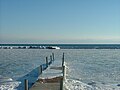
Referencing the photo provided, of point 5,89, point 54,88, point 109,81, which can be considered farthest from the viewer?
point 109,81

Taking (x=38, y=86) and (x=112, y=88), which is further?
(x=112, y=88)

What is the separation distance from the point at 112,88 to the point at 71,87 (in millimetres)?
3123

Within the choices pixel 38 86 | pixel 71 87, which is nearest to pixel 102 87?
pixel 71 87

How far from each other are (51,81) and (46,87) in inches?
112

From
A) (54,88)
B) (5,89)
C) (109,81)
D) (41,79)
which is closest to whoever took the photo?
(54,88)

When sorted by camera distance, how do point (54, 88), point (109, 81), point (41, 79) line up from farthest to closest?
point (109, 81) < point (41, 79) < point (54, 88)

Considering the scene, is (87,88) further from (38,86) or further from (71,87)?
(38,86)

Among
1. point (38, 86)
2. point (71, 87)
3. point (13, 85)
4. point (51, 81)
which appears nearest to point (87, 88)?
→ point (71, 87)

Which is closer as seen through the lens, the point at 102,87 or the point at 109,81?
the point at 102,87

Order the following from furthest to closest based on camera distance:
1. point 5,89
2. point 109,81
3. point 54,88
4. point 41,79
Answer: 1. point 109,81
2. point 41,79
3. point 5,89
4. point 54,88

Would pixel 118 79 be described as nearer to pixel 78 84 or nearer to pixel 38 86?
pixel 78 84

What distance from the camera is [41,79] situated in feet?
68.1

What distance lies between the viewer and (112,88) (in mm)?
20203

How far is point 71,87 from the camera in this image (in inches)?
791
